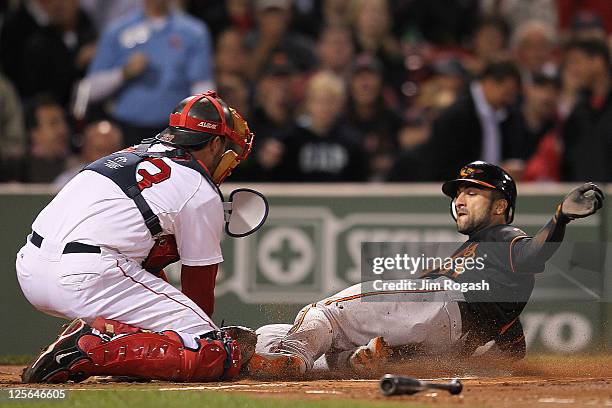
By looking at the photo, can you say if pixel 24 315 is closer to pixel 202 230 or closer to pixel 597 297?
pixel 202 230

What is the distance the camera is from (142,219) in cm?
719

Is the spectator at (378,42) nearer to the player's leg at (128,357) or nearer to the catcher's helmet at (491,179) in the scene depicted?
the catcher's helmet at (491,179)

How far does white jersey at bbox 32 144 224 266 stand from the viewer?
716 cm

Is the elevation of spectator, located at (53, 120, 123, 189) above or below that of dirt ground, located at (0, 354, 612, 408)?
above

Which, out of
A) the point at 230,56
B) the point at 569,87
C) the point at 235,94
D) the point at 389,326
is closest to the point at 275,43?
the point at 230,56

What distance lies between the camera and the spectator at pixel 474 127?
1154cm

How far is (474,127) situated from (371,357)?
4.43m

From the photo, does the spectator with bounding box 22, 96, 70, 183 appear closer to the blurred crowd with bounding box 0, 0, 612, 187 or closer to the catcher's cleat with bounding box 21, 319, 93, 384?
the blurred crowd with bounding box 0, 0, 612, 187

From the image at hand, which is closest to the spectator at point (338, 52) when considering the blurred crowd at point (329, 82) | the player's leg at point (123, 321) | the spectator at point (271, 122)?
the blurred crowd at point (329, 82)

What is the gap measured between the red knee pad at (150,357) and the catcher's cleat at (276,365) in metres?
0.43

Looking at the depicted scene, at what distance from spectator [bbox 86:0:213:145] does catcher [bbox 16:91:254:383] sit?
4.64 metres

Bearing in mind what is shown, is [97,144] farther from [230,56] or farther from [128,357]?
[128,357]

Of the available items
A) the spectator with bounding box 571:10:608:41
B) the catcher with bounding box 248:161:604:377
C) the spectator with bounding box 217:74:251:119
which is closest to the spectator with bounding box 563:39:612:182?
the spectator with bounding box 571:10:608:41

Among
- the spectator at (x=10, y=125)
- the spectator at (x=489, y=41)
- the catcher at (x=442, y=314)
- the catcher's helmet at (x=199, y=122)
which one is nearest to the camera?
the catcher's helmet at (x=199, y=122)
